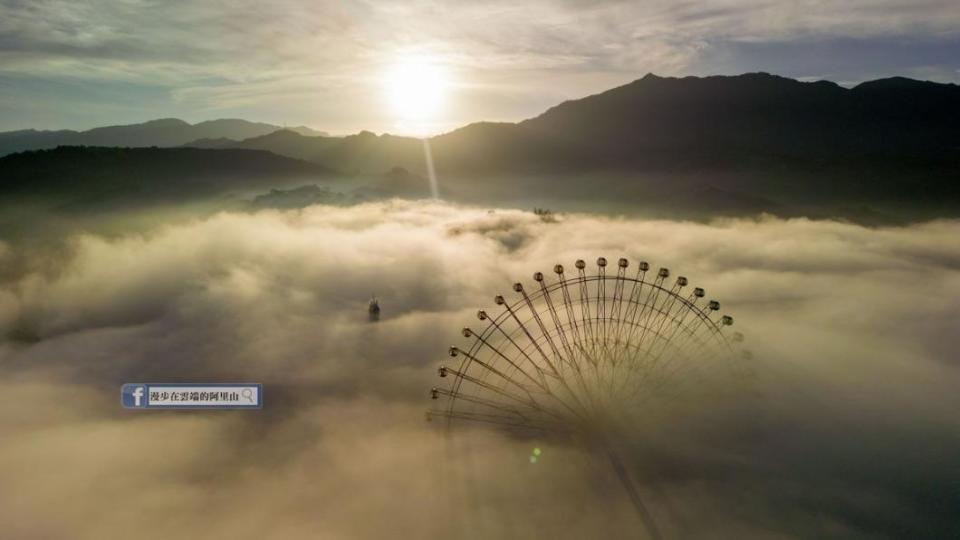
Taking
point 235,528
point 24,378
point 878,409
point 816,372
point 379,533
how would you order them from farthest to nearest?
point 24,378 < point 816,372 < point 878,409 < point 235,528 < point 379,533

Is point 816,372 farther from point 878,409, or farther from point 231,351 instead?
point 231,351

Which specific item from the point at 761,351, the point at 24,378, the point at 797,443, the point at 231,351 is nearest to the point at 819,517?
the point at 797,443

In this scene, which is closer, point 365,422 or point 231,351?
point 365,422

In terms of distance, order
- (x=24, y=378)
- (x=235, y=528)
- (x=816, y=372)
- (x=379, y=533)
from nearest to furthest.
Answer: (x=379, y=533) < (x=235, y=528) < (x=816, y=372) < (x=24, y=378)

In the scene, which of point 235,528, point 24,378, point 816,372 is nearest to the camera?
point 235,528

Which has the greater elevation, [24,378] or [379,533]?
[379,533]

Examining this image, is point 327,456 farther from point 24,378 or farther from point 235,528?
point 24,378

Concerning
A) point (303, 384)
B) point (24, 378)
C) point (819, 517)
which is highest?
point (819, 517)

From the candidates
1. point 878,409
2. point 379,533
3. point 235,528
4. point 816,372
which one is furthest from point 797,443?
point 235,528

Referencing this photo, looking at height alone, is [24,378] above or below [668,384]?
below
